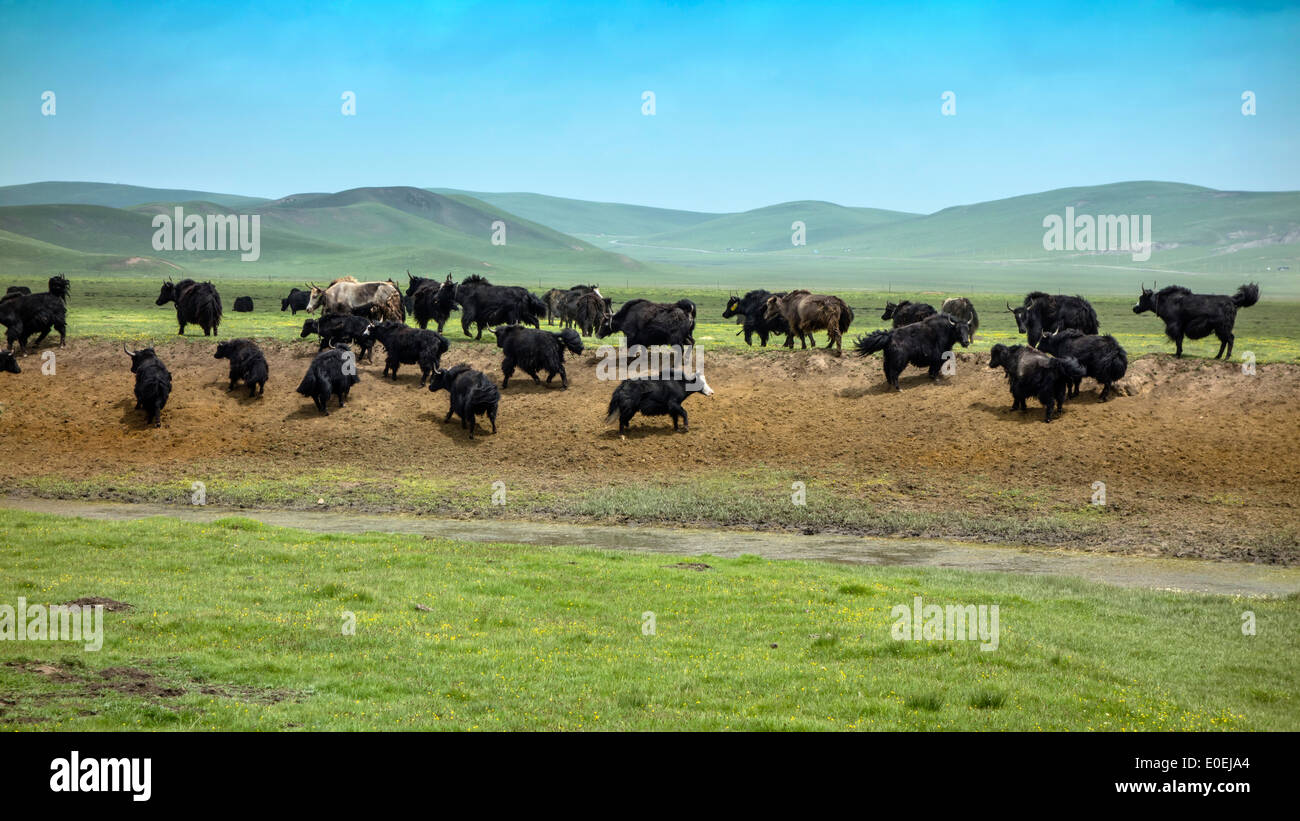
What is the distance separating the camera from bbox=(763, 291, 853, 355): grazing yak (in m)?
32.0

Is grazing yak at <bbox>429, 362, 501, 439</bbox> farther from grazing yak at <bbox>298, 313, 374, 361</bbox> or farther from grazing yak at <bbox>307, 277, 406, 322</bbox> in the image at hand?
grazing yak at <bbox>307, 277, 406, 322</bbox>

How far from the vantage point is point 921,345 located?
28.2 m

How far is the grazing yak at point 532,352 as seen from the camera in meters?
28.9

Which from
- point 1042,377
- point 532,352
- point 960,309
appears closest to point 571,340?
point 532,352

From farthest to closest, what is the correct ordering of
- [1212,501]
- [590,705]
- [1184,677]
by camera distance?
1. [1212,501]
2. [1184,677]
3. [590,705]

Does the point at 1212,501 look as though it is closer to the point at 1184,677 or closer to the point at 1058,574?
the point at 1058,574

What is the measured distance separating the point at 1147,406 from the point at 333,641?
66.2 ft

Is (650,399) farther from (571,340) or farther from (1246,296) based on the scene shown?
(1246,296)

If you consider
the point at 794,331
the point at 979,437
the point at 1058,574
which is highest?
the point at 794,331

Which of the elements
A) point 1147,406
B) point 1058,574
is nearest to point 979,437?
point 1147,406

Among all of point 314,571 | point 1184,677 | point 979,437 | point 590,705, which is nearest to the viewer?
point 590,705

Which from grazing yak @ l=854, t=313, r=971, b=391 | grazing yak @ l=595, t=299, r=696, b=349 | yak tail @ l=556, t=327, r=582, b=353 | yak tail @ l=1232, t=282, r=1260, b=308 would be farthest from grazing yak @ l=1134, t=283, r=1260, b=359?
yak tail @ l=556, t=327, r=582, b=353
